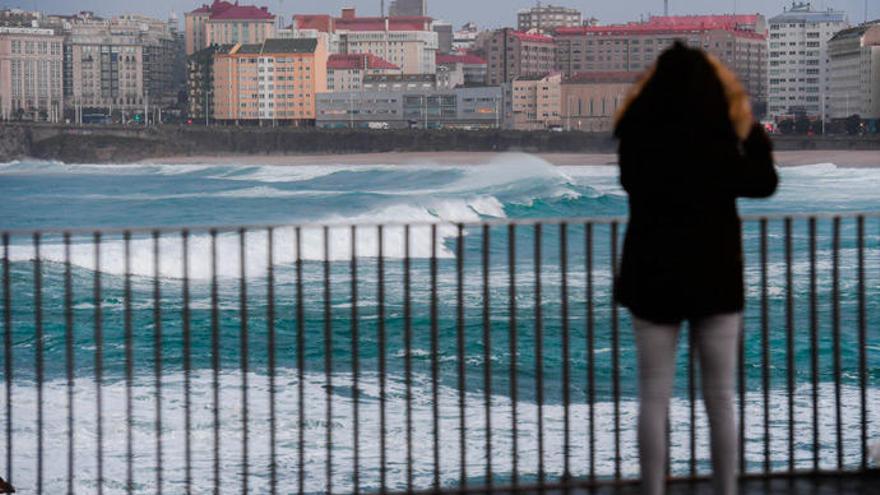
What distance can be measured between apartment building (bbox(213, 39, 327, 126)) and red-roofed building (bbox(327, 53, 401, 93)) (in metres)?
0.91

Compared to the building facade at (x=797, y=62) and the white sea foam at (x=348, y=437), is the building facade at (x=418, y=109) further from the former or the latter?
the white sea foam at (x=348, y=437)

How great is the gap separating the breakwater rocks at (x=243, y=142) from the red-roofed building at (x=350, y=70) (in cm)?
2276

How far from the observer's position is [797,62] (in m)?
133

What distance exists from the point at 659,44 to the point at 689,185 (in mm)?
142428

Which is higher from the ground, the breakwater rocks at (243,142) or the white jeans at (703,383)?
the white jeans at (703,383)

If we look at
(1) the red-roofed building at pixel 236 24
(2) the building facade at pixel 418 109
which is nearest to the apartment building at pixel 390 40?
(1) the red-roofed building at pixel 236 24

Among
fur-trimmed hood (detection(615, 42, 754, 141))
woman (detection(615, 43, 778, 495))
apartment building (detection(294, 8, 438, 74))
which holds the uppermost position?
apartment building (detection(294, 8, 438, 74))

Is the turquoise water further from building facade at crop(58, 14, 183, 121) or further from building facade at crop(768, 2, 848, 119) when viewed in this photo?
building facade at crop(58, 14, 183, 121)

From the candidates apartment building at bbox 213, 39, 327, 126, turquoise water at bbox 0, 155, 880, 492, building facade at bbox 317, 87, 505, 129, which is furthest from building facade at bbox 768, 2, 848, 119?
A: turquoise water at bbox 0, 155, 880, 492

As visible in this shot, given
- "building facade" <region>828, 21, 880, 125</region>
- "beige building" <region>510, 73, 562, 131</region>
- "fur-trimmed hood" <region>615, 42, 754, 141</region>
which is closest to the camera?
"fur-trimmed hood" <region>615, 42, 754, 141</region>

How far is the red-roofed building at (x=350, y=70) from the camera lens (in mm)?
139000

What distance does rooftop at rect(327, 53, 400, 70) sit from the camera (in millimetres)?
140875

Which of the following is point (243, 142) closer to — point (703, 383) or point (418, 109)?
point (418, 109)

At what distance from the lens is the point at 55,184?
254 feet
